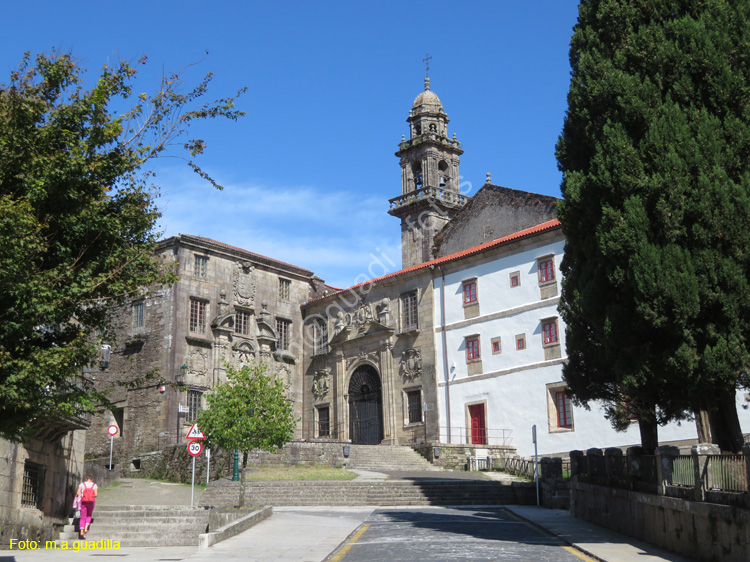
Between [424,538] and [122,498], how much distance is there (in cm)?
1490

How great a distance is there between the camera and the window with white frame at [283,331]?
141 ft

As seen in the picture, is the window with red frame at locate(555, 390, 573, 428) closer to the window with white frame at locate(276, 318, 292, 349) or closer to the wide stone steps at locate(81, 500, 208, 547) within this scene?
the window with white frame at locate(276, 318, 292, 349)

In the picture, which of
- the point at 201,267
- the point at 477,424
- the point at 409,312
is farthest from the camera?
the point at 201,267

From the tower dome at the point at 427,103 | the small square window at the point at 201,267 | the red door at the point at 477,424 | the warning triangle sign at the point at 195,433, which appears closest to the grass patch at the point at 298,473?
the warning triangle sign at the point at 195,433

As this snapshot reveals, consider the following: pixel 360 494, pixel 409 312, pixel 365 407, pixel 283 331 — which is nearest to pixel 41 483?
pixel 360 494

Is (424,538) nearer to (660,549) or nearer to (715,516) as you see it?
(660,549)

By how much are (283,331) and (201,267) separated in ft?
19.3

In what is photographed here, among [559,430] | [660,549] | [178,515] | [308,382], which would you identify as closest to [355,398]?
[308,382]

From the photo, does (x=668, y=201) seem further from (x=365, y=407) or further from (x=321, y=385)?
(x=321, y=385)

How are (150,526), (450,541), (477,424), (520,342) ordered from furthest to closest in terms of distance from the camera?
(477,424) < (520,342) < (150,526) < (450,541)

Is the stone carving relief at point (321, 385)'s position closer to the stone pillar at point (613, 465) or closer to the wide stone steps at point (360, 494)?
the wide stone steps at point (360, 494)

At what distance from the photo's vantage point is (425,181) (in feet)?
154

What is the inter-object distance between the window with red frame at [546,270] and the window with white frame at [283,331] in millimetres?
15165

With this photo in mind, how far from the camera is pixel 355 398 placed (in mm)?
40750
